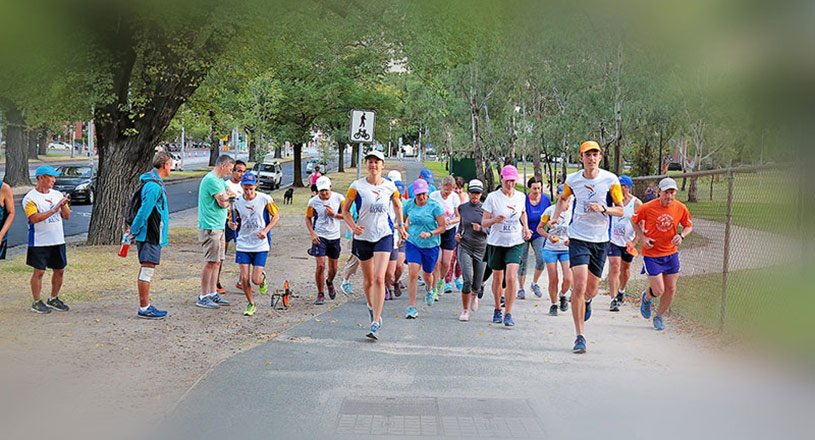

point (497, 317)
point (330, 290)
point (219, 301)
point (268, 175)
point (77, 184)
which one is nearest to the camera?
point (497, 317)

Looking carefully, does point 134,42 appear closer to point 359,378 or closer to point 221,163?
point 221,163

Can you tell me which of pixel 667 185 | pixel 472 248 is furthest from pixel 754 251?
pixel 472 248

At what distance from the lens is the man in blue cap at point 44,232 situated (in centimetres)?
889

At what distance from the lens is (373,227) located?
27.3 feet

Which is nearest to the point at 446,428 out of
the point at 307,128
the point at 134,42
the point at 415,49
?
the point at 134,42

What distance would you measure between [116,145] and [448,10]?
27.7 feet

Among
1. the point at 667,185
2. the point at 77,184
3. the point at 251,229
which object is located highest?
the point at 667,185

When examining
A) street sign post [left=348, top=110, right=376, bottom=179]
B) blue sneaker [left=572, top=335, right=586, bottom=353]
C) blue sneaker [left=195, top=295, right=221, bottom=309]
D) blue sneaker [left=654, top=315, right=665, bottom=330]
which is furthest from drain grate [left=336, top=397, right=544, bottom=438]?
street sign post [left=348, top=110, right=376, bottom=179]

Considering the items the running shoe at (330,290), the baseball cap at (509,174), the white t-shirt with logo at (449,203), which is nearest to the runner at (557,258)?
the baseball cap at (509,174)

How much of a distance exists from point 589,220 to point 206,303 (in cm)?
481

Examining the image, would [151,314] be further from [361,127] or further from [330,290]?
[361,127]

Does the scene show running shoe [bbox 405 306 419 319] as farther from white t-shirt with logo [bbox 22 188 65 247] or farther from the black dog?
the black dog

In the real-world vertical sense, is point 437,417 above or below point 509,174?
below

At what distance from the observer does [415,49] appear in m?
22.6
